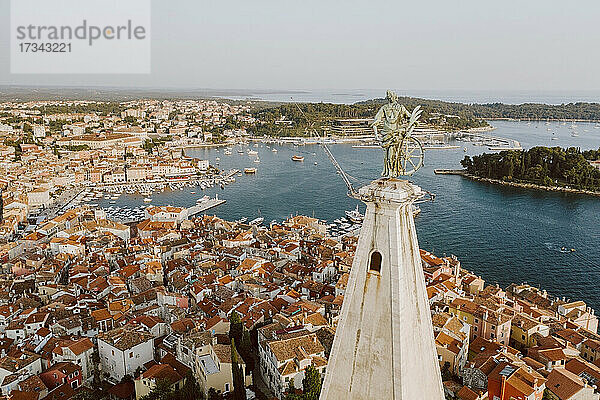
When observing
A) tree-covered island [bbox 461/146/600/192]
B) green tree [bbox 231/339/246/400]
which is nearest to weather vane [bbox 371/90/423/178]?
green tree [bbox 231/339/246/400]

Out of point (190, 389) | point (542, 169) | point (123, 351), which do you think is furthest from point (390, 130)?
point (542, 169)

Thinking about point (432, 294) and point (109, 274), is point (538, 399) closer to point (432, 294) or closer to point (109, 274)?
point (432, 294)

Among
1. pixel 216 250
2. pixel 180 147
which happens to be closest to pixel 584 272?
pixel 216 250

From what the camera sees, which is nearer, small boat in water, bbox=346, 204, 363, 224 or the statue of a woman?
the statue of a woman

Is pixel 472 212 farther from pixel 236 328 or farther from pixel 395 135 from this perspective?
pixel 395 135

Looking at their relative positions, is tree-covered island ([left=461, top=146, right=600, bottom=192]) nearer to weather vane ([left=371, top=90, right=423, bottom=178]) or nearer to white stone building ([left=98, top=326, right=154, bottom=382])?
white stone building ([left=98, top=326, right=154, bottom=382])

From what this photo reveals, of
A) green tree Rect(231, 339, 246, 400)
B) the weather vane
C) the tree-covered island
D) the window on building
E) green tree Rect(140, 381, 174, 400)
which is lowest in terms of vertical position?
green tree Rect(140, 381, 174, 400)
